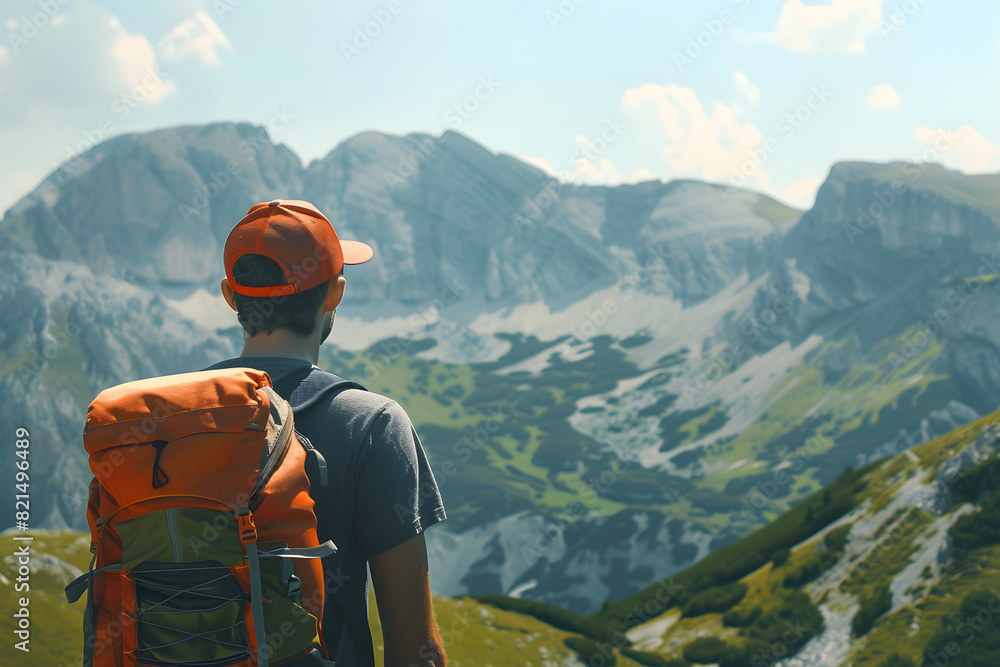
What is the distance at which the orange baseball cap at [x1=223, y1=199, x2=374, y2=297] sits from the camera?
257 centimetres

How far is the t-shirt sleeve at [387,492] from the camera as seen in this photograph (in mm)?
2373

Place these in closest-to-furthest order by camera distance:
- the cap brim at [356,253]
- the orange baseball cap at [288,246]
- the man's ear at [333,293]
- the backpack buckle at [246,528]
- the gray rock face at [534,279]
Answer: the backpack buckle at [246,528] → the orange baseball cap at [288,246] → the man's ear at [333,293] → the cap brim at [356,253] → the gray rock face at [534,279]

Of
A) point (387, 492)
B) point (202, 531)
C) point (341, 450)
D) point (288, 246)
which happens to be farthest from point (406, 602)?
point (288, 246)

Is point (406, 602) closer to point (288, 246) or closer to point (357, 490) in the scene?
point (357, 490)

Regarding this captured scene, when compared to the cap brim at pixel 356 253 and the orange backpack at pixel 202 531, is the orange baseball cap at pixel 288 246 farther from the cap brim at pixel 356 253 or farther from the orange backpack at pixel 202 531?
the orange backpack at pixel 202 531

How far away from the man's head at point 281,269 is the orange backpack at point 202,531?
1.37ft

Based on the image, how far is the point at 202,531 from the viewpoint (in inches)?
86.4

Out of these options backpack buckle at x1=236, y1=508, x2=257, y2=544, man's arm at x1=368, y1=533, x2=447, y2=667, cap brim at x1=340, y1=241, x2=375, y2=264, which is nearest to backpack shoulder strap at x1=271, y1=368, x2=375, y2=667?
man's arm at x1=368, y1=533, x2=447, y2=667

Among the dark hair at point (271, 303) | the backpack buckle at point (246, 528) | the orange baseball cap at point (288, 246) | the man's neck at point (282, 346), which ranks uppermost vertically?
the orange baseball cap at point (288, 246)

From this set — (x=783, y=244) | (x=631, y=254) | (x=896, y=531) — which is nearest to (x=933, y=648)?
(x=896, y=531)

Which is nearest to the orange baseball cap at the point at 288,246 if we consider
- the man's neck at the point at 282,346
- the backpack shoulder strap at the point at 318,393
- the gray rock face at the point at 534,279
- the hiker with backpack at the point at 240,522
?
the man's neck at the point at 282,346

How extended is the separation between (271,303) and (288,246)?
239mm

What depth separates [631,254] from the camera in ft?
617

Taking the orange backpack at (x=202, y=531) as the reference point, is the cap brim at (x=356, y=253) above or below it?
above
